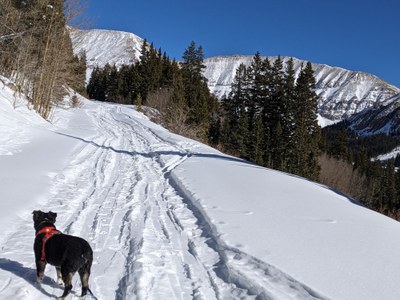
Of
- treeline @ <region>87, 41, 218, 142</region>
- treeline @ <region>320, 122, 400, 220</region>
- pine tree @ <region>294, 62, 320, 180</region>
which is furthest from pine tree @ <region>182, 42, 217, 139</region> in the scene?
treeline @ <region>320, 122, 400, 220</region>

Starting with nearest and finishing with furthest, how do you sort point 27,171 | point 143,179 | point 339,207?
point 339,207 < point 27,171 < point 143,179

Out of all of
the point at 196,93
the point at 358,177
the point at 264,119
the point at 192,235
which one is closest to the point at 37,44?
the point at 192,235

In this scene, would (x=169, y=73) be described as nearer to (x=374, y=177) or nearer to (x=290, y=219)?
(x=374, y=177)

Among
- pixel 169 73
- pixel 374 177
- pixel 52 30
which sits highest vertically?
pixel 169 73

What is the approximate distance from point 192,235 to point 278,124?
129ft

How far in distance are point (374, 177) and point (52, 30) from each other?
6026 cm

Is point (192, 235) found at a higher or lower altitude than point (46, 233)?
lower

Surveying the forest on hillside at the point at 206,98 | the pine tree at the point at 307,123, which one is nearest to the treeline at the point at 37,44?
the forest on hillside at the point at 206,98

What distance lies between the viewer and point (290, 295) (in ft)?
13.3

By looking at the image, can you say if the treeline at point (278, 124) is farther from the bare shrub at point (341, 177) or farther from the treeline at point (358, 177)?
the treeline at point (358, 177)

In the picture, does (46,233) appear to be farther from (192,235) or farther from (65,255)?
(192,235)

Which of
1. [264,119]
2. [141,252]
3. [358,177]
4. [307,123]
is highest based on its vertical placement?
[307,123]

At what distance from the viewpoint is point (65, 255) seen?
360cm

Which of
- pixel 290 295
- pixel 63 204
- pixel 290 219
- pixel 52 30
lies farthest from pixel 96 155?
pixel 52 30
